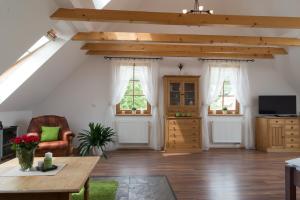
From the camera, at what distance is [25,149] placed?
2.27 meters

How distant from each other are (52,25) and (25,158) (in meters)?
2.10

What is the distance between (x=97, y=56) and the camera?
21.0 ft

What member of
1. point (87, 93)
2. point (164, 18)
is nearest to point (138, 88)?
point (87, 93)

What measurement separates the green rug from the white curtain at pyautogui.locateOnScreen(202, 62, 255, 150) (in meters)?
3.61

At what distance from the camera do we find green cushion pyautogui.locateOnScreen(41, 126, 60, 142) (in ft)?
16.9

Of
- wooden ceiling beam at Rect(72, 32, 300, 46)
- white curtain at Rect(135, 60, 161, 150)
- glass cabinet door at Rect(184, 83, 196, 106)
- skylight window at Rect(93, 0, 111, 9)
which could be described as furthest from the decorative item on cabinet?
glass cabinet door at Rect(184, 83, 196, 106)

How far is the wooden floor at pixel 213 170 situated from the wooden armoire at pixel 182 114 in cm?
38

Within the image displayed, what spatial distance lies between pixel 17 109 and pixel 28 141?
12.5 ft

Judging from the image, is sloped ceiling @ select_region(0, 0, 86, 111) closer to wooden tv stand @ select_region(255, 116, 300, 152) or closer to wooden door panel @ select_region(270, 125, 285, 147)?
wooden tv stand @ select_region(255, 116, 300, 152)

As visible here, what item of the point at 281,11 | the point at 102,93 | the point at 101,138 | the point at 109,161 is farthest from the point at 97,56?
the point at 281,11

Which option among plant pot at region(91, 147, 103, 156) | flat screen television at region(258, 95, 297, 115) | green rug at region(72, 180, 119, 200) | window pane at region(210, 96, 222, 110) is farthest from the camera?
window pane at region(210, 96, 222, 110)

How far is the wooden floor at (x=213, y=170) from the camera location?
11.0 ft

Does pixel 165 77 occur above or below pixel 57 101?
above

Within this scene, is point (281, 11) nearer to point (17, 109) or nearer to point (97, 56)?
point (97, 56)
